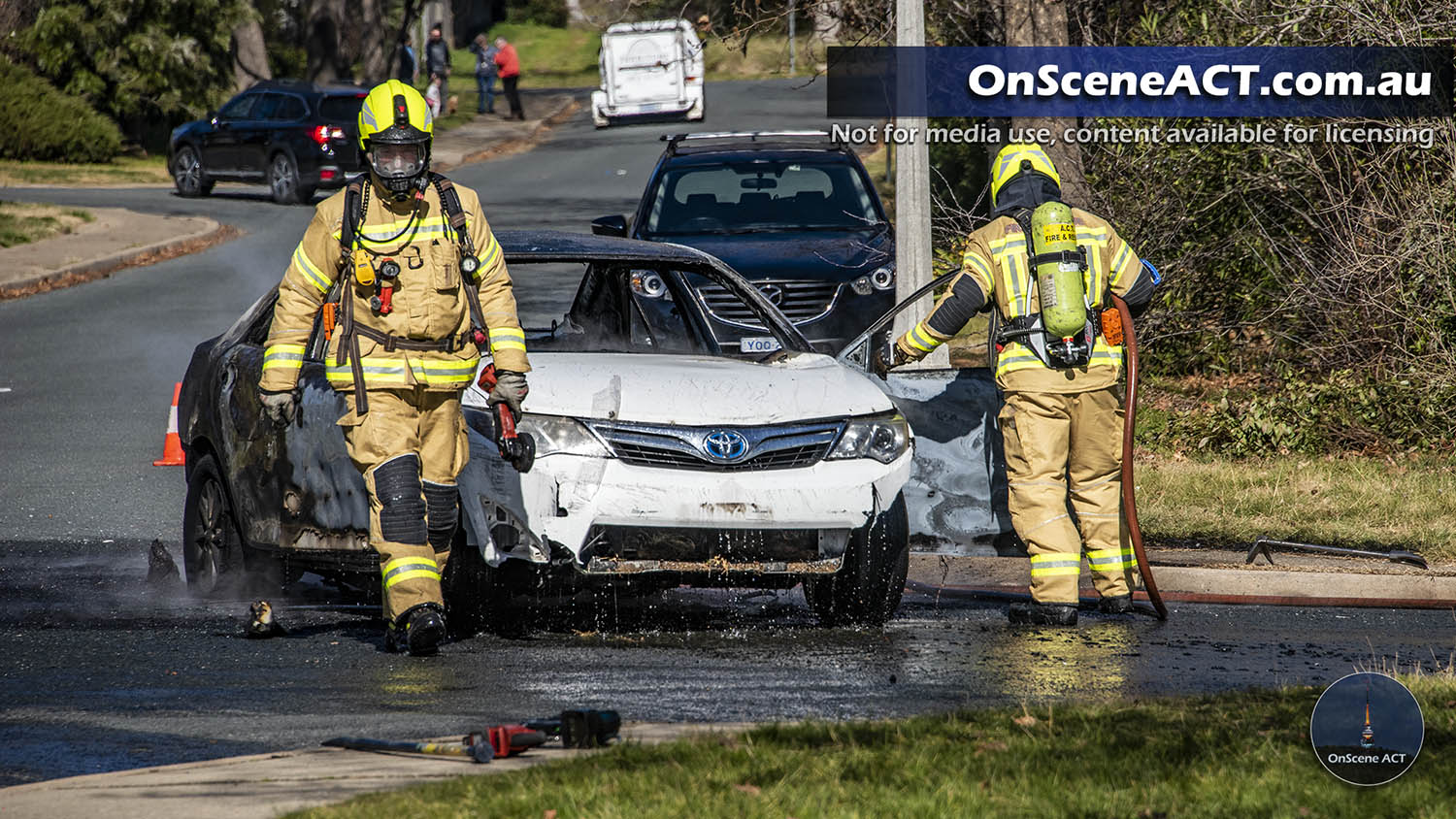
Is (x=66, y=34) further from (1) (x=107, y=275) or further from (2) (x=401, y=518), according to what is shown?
(2) (x=401, y=518)

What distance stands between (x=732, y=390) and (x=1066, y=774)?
2.59 metres

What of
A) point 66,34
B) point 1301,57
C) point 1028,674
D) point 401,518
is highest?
point 66,34

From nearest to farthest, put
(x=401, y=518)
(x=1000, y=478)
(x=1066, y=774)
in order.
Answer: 1. (x=1066, y=774)
2. (x=401, y=518)
3. (x=1000, y=478)

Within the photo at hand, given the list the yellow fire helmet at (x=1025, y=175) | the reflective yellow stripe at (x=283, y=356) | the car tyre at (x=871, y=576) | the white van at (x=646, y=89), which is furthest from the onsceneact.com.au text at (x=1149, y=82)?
the white van at (x=646, y=89)

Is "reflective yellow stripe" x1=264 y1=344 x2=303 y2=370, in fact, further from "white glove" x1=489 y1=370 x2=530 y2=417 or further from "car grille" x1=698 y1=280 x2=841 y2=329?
"car grille" x1=698 y1=280 x2=841 y2=329

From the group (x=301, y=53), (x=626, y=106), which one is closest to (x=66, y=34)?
(x=626, y=106)

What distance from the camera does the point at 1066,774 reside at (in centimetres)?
462

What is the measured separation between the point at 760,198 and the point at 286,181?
51.0ft

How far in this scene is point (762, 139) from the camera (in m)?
14.4

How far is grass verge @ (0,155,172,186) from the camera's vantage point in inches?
1222

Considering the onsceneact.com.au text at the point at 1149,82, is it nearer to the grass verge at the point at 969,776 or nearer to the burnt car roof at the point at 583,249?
the burnt car roof at the point at 583,249

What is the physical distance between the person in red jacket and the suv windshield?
28035 mm

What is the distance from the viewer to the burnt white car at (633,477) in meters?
6.57

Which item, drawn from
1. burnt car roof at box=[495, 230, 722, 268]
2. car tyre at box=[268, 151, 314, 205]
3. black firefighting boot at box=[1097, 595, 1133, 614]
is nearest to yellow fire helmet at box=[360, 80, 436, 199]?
burnt car roof at box=[495, 230, 722, 268]
